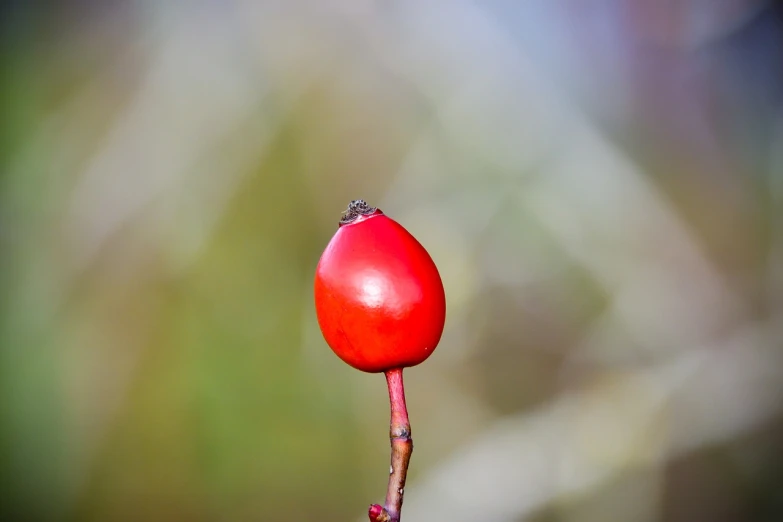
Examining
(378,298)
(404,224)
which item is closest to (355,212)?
(378,298)

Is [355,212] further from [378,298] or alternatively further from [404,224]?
[404,224]

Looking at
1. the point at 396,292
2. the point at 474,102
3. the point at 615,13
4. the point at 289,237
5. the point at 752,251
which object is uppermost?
the point at 615,13

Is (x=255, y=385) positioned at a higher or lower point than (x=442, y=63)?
lower

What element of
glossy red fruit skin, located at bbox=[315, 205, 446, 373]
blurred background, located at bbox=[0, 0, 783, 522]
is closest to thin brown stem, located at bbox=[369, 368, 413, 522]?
glossy red fruit skin, located at bbox=[315, 205, 446, 373]

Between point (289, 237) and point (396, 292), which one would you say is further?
point (289, 237)

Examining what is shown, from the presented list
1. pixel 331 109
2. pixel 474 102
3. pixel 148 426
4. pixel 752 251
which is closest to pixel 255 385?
pixel 148 426

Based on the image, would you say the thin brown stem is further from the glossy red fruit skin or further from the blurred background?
the blurred background

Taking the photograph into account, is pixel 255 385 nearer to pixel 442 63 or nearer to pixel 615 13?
pixel 442 63
